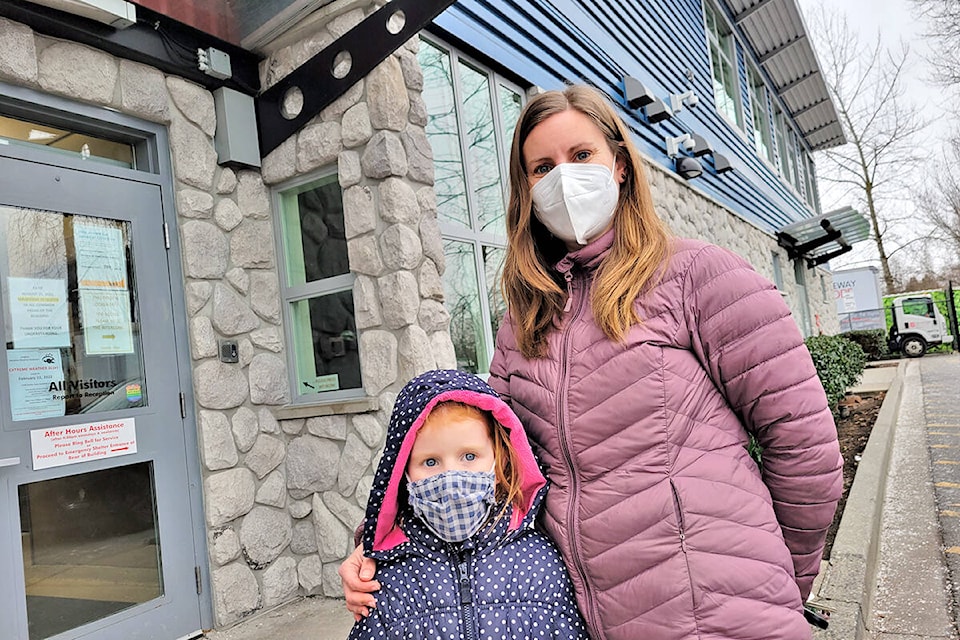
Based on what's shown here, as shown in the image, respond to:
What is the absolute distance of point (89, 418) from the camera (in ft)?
9.73

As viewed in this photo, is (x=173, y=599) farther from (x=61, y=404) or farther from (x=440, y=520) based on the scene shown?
(x=440, y=520)

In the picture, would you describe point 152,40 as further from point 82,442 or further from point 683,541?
point 683,541

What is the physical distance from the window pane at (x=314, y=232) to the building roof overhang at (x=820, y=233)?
11563 mm

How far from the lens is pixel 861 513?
13.0ft

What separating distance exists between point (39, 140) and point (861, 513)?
4725 mm

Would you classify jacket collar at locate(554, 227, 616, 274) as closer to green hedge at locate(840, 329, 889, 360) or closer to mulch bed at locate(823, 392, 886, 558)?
mulch bed at locate(823, 392, 886, 558)

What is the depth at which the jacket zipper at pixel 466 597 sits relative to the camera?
4.09 ft

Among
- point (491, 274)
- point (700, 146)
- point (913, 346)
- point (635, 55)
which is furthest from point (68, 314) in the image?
point (913, 346)

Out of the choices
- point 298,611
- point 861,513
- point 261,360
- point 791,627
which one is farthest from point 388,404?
point 861,513

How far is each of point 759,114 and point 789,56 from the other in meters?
1.61

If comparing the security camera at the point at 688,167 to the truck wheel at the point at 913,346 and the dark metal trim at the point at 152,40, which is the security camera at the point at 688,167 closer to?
the dark metal trim at the point at 152,40

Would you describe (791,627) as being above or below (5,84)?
below

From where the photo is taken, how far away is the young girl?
49.5 inches

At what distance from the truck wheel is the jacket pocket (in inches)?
851
